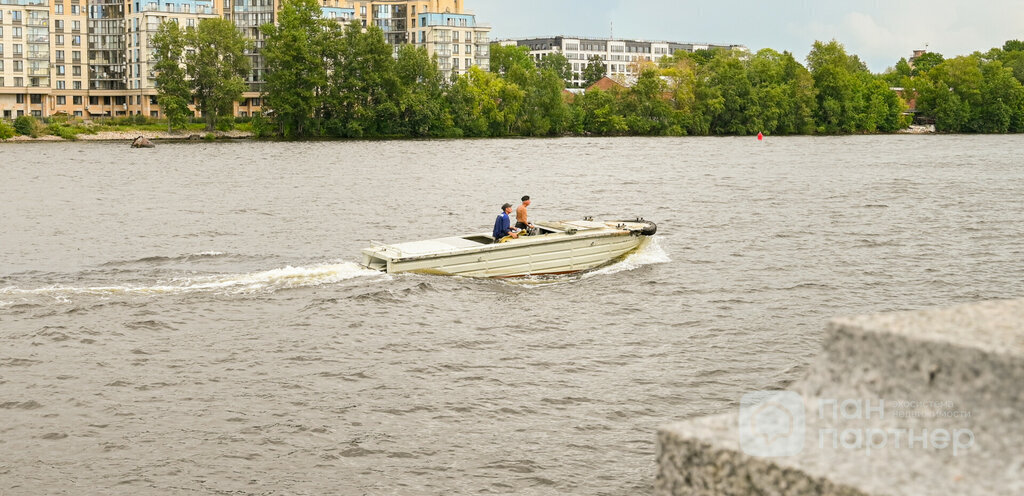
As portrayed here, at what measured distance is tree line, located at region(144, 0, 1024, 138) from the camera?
468ft

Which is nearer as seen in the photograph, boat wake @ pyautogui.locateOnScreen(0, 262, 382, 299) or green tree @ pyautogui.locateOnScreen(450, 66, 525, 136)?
boat wake @ pyautogui.locateOnScreen(0, 262, 382, 299)

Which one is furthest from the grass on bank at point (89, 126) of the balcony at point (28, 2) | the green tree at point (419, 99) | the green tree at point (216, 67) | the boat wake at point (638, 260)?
the boat wake at point (638, 260)

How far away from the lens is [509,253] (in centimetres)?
2816

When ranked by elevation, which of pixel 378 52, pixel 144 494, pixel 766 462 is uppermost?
pixel 378 52

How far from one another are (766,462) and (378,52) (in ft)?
476

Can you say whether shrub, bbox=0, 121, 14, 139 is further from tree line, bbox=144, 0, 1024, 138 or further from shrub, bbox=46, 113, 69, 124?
tree line, bbox=144, 0, 1024, 138

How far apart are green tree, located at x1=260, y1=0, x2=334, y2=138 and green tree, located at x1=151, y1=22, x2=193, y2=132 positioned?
33.5 ft

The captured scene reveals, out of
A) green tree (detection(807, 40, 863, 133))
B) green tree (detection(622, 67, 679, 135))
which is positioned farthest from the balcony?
A: green tree (detection(807, 40, 863, 133))

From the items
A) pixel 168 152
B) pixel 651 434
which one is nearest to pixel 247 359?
pixel 651 434

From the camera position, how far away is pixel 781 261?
34.2 meters

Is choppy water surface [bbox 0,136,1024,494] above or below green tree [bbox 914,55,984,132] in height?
below

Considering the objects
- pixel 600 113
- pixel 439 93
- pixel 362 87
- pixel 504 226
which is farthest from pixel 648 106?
pixel 504 226

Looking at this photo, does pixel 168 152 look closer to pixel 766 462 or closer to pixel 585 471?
pixel 585 471

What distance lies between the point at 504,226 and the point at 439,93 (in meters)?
121
